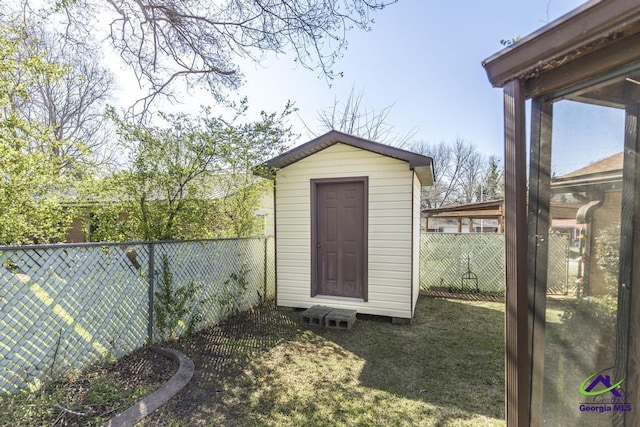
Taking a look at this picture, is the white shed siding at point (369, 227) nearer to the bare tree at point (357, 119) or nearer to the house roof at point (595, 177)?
the house roof at point (595, 177)

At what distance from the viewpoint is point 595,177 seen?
1.27m

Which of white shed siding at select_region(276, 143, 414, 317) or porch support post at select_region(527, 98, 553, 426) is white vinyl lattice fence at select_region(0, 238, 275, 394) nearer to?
white shed siding at select_region(276, 143, 414, 317)

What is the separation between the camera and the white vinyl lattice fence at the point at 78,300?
242cm

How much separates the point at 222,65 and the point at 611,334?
6091 mm

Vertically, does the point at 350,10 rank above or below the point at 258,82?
above

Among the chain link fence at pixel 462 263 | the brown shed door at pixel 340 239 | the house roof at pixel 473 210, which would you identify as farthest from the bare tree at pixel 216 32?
the house roof at pixel 473 210

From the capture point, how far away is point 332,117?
14555mm

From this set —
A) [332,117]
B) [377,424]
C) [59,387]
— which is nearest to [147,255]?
[59,387]

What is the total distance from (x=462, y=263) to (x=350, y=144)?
13.8 ft

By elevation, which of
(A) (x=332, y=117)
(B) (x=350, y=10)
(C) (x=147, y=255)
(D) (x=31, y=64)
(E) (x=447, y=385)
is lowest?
(E) (x=447, y=385)

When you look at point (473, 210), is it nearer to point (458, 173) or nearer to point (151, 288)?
point (151, 288)

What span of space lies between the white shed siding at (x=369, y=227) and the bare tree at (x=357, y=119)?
9.38m

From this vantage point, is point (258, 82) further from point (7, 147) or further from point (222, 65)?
point (7, 147)

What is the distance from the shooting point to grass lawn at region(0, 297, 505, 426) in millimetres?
2334
